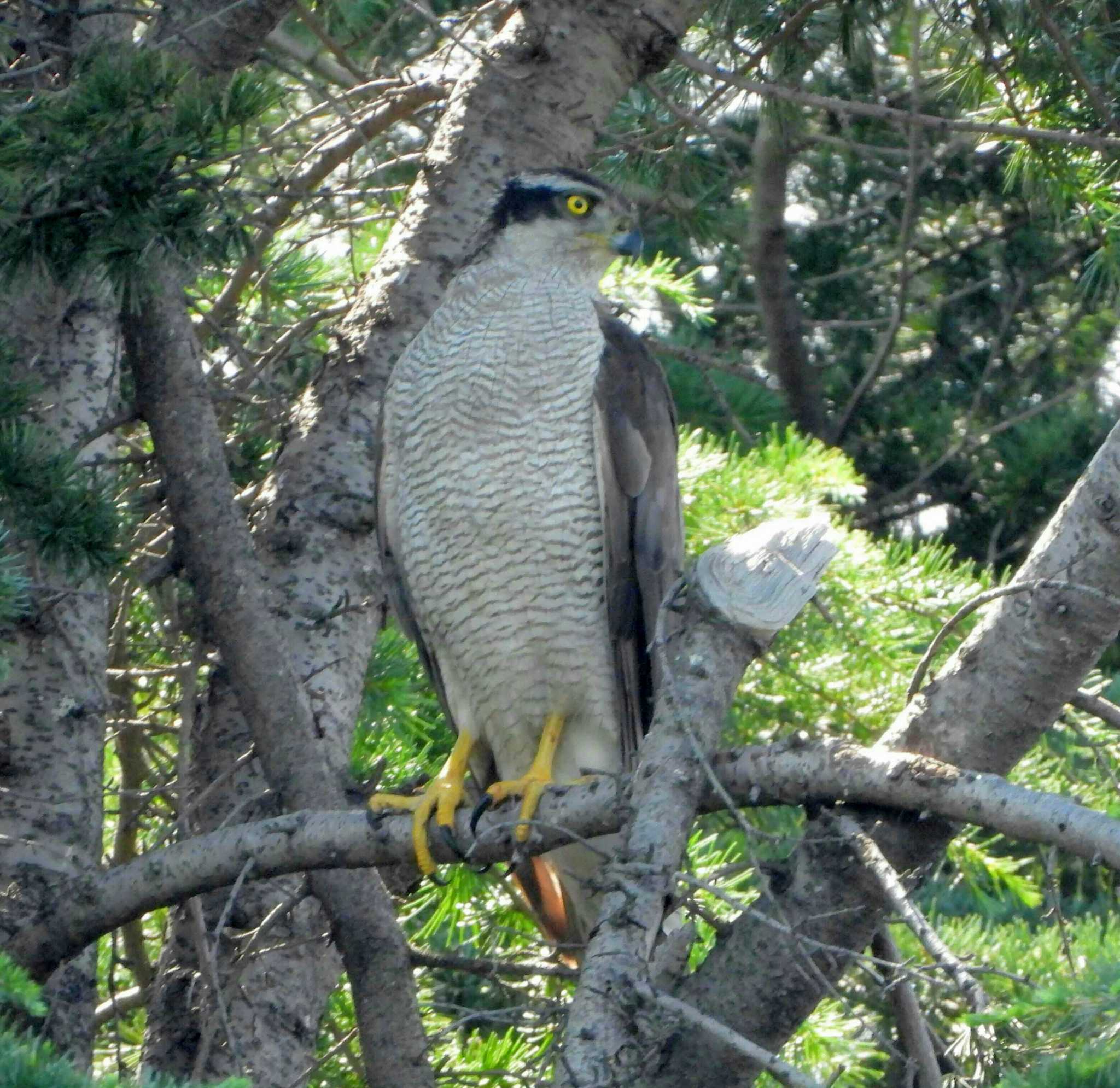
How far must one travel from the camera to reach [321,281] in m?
4.61

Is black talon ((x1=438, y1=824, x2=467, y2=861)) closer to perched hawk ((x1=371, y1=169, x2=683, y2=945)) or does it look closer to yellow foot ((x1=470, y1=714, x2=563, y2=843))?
yellow foot ((x1=470, y1=714, x2=563, y2=843))

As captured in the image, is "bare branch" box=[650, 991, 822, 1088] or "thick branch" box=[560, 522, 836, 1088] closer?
"bare branch" box=[650, 991, 822, 1088]

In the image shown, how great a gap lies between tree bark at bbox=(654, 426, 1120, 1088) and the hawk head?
65.5 inches

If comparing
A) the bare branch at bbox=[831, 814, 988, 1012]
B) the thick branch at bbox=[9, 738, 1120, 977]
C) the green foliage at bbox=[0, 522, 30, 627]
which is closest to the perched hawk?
the thick branch at bbox=[9, 738, 1120, 977]

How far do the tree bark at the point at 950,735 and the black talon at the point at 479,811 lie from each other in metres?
0.51

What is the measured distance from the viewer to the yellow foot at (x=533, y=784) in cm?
282

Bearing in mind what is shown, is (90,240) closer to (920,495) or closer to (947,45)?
(947,45)

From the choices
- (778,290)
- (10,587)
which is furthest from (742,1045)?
(778,290)

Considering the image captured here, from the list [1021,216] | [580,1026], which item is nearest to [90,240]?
[580,1026]

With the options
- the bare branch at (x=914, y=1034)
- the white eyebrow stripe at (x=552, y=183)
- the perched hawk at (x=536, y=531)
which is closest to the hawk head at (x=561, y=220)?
the white eyebrow stripe at (x=552, y=183)

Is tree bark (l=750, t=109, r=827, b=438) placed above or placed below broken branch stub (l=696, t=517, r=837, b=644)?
above

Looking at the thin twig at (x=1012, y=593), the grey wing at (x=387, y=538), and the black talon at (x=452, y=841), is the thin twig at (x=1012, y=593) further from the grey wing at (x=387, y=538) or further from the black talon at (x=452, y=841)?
the grey wing at (x=387, y=538)

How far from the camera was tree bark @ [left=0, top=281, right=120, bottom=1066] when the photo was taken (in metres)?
2.80

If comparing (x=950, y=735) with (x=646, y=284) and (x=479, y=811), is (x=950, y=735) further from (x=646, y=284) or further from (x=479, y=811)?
(x=646, y=284)
